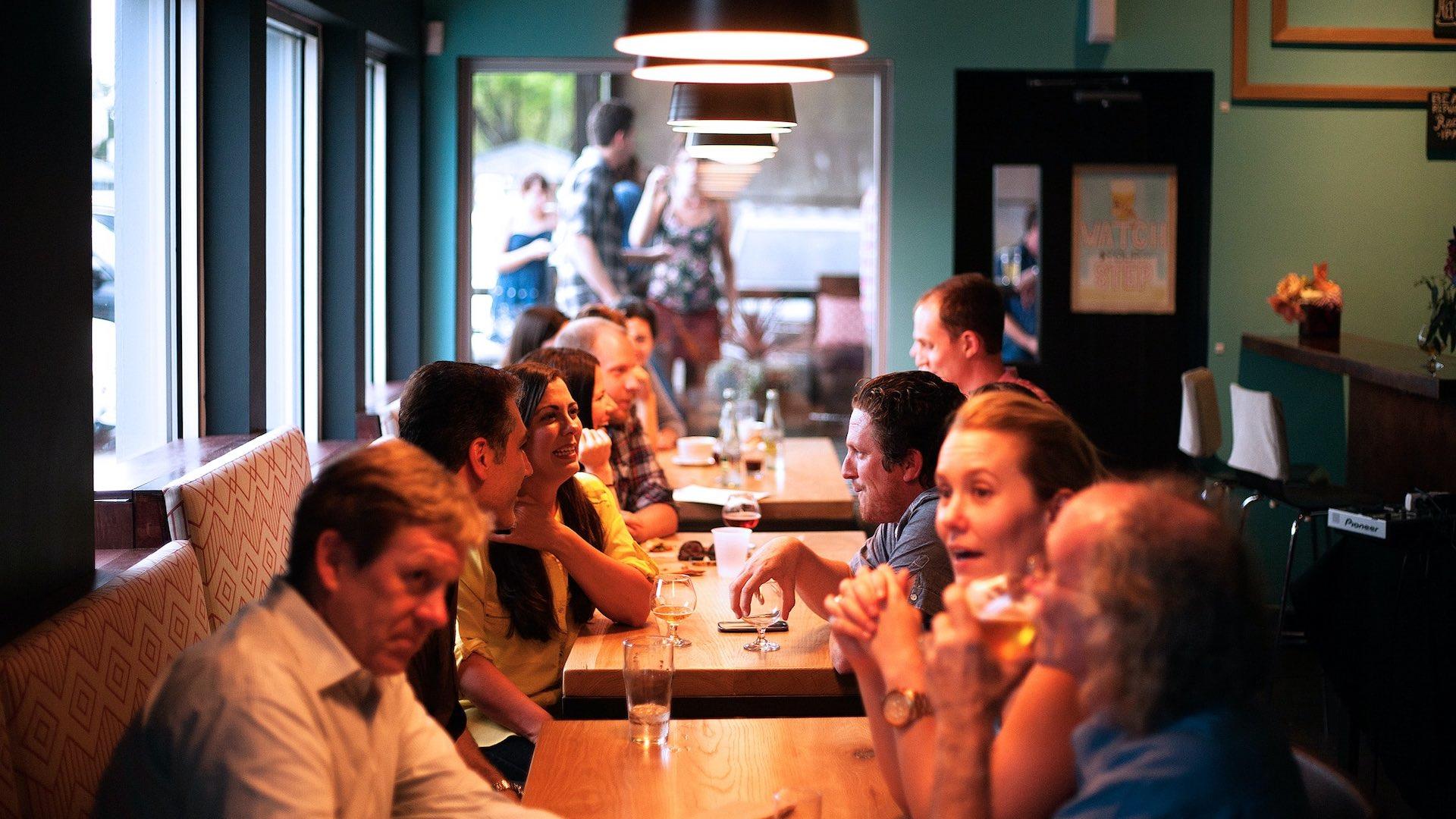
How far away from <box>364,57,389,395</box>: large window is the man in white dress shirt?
16.0 feet

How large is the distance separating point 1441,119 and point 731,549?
4841 millimetres

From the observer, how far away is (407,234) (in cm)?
646

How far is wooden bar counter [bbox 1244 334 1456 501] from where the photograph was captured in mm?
4969

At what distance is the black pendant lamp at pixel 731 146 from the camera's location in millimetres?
4438

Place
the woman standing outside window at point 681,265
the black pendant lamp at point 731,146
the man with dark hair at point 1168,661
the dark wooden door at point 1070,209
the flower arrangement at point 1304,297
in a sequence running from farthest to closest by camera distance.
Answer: the woman standing outside window at point 681,265, the dark wooden door at point 1070,209, the flower arrangement at point 1304,297, the black pendant lamp at point 731,146, the man with dark hair at point 1168,661

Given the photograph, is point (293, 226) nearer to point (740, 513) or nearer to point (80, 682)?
point (740, 513)

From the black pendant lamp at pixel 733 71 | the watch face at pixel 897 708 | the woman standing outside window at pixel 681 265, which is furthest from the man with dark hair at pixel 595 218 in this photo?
the watch face at pixel 897 708

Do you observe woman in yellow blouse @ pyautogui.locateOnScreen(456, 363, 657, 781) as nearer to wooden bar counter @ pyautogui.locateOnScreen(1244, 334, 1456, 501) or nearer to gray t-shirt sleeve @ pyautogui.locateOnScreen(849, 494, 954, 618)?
gray t-shirt sleeve @ pyautogui.locateOnScreen(849, 494, 954, 618)

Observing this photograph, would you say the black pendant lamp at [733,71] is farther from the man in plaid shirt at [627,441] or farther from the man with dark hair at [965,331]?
the man with dark hair at [965,331]

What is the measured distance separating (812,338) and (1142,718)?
8.38 metres

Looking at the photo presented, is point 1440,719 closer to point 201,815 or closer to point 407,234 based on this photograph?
point 201,815

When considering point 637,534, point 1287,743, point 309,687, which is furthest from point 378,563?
point 637,534

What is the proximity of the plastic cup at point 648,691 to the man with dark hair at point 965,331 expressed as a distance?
7.18 ft

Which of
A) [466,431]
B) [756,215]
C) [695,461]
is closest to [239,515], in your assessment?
[466,431]
